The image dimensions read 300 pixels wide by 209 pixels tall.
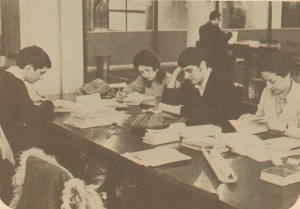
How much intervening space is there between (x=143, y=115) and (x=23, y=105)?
23.4 inches

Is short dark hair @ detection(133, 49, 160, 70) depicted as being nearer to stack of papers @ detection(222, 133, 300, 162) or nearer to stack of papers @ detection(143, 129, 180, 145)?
stack of papers @ detection(143, 129, 180, 145)

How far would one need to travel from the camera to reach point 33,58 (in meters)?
2.35

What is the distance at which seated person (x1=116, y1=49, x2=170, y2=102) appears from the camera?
2631 mm

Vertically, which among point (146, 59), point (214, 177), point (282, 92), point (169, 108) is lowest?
point (214, 177)

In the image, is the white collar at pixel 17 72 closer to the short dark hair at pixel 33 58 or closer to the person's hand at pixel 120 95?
the short dark hair at pixel 33 58

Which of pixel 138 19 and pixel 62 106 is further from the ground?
pixel 138 19

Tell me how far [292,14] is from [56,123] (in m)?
1.21

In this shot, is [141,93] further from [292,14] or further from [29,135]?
[292,14]

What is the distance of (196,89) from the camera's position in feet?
8.30

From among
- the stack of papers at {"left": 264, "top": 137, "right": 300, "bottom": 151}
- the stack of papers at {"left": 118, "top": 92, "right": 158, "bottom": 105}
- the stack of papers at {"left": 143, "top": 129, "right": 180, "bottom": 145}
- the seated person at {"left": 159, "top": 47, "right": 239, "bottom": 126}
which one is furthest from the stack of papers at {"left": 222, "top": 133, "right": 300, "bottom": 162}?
the stack of papers at {"left": 118, "top": 92, "right": 158, "bottom": 105}

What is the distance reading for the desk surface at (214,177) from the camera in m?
1.47

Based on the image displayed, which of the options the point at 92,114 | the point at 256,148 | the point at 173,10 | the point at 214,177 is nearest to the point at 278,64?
the point at 256,148

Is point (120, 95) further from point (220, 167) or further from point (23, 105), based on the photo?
point (220, 167)

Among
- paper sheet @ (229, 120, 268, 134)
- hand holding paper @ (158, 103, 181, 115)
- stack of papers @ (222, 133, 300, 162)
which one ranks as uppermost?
hand holding paper @ (158, 103, 181, 115)
